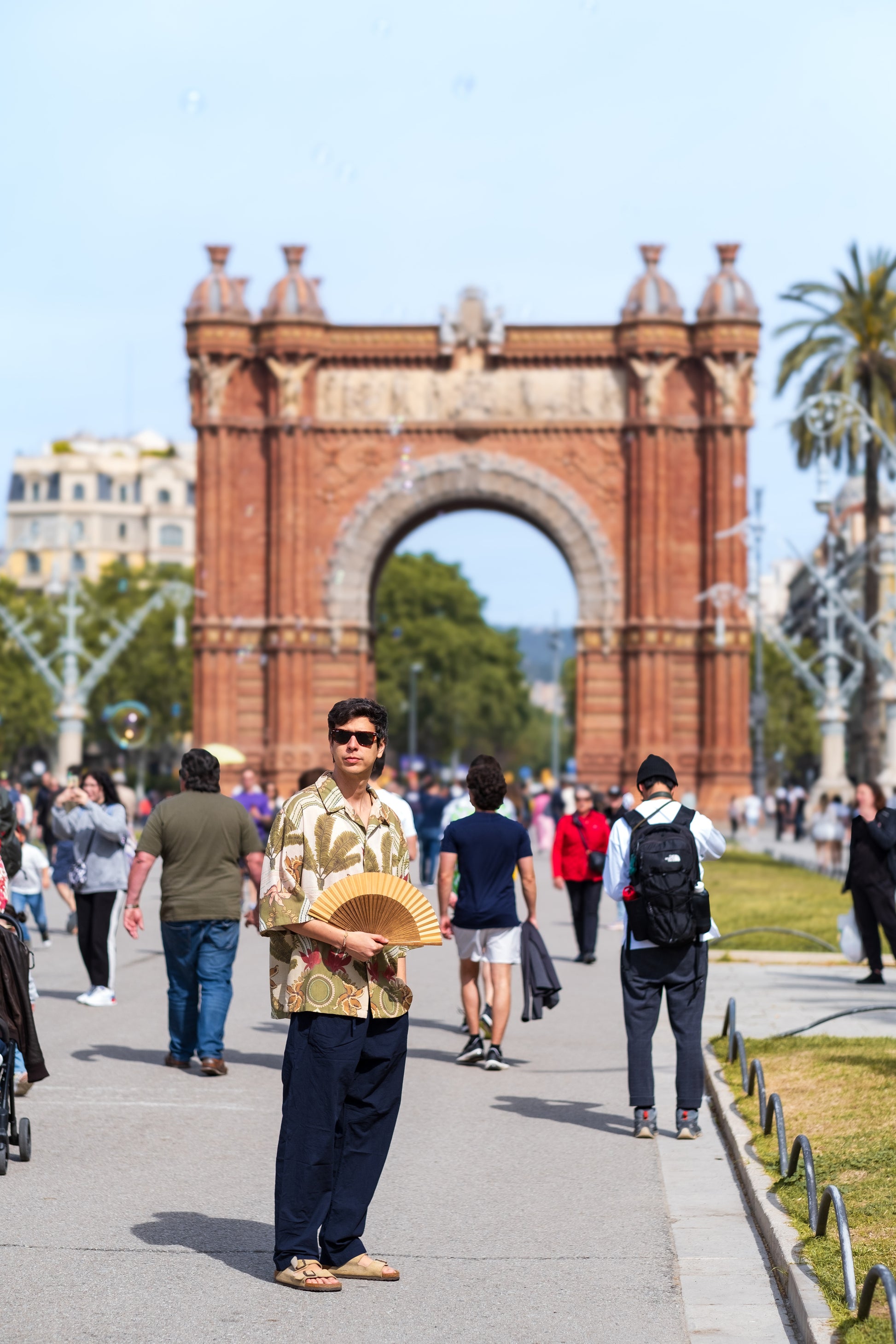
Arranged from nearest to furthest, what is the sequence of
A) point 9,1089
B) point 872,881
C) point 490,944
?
point 9,1089 < point 490,944 < point 872,881

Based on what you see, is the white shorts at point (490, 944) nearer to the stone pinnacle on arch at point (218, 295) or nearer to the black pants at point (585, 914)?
the black pants at point (585, 914)

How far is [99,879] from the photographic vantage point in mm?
15320

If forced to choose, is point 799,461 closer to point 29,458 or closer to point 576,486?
point 576,486

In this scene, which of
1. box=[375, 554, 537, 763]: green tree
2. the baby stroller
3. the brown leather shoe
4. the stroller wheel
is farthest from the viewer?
box=[375, 554, 537, 763]: green tree

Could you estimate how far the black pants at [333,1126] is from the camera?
7078mm

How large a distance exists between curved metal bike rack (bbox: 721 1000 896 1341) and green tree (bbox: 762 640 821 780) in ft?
280

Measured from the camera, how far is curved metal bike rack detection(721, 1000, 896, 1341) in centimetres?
597

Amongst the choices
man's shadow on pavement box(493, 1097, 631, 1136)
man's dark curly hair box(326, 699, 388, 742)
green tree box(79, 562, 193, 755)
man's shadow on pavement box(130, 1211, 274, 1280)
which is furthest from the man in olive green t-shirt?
green tree box(79, 562, 193, 755)

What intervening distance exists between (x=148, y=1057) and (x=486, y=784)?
269 cm

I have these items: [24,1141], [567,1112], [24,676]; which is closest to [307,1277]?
[24,1141]

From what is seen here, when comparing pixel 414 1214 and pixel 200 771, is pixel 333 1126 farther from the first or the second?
pixel 200 771

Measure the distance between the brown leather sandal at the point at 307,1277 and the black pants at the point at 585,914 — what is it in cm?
1280

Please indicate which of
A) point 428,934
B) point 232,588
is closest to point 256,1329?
point 428,934

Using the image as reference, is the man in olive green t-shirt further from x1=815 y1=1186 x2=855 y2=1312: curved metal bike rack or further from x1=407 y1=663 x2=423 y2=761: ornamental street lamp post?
x1=407 y1=663 x2=423 y2=761: ornamental street lamp post
